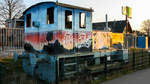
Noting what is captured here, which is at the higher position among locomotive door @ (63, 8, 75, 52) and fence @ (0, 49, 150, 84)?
locomotive door @ (63, 8, 75, 52)

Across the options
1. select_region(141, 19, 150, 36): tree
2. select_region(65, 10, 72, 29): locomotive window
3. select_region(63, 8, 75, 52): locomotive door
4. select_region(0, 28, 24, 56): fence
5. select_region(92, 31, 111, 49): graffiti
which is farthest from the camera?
select_region(141, 19, 150, 36): tree

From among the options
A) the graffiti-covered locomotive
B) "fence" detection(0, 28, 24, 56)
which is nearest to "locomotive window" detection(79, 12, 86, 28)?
the graffiti-covered locomotive

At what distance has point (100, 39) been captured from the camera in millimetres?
10930

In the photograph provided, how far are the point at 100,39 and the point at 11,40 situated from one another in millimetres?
8039

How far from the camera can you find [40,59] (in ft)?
22.1

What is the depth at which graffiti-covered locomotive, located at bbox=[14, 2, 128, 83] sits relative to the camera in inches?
262

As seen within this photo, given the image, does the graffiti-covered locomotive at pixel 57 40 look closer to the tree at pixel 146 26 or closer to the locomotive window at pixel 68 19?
the locomotive window at pixel 68 19

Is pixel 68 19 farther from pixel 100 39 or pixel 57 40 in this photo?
pixel 100 39

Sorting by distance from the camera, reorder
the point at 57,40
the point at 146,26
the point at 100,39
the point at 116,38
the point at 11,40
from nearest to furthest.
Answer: the point at 57,40, the point at 100,39, the point at 11,40, the point at 116,38, the point at 146,26

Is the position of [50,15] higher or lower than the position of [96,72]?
higher

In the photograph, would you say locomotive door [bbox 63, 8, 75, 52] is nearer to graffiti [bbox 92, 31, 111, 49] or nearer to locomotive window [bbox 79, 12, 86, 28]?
locomotive window [bbox 79, 12, 86, 28]

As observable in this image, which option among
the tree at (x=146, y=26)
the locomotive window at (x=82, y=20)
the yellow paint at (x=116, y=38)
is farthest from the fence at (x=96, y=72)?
the tree at (x=146, y=26)

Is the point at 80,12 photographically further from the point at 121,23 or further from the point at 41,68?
the point at 121,23

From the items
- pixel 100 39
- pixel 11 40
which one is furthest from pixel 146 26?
pixel 11 40
